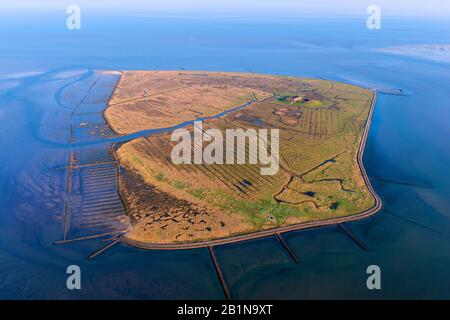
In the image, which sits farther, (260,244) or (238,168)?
(238,168)

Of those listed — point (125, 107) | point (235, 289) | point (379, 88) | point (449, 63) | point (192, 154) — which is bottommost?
point (235, 289)

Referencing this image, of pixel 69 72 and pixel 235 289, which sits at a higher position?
pixel 69 72

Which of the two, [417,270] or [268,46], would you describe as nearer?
[417,270]

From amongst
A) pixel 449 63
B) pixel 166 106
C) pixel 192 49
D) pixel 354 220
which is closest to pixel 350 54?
pixel 449 63

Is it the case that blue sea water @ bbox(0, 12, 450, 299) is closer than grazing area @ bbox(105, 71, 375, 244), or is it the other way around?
blue sea water @ bbox(0, 12, 450, 299)

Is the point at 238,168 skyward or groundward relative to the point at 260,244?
skyward

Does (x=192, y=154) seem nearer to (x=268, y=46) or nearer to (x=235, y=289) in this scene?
(x=235, y=289)

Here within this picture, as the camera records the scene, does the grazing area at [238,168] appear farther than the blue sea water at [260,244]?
Yes

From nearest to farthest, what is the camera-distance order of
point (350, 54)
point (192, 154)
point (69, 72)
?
point (192, 154) < point (69, 72) < point (350, 54)
